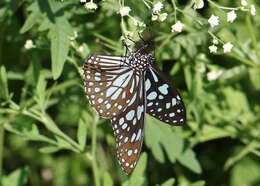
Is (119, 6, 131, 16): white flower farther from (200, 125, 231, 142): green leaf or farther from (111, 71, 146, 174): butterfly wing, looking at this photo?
(200, 125, 231, 142): green leaf

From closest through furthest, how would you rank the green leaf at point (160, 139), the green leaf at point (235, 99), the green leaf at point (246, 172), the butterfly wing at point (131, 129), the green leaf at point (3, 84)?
the butterfly wing at point (131, 129) < the green leaf at point (3, 84) < the green leaf at point (160, 139) < the green leaf at point (235, 99) < the green leaf at point (246, 172)

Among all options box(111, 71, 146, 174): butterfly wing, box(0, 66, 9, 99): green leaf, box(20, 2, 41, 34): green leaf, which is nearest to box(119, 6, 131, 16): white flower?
box(111, 71, 146, 174): butterfly wing

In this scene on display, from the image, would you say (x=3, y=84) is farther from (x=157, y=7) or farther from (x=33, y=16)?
(x=157, y=7)

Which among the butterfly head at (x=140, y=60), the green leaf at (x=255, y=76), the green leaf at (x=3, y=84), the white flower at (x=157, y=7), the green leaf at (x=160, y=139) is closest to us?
the white flower at (x=157, y=7)

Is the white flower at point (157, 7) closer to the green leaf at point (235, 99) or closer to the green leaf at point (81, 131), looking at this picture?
the green leaf at point (81, 131)

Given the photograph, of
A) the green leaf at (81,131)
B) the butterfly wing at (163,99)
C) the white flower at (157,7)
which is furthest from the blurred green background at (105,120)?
the butterfly wing at (163,99)

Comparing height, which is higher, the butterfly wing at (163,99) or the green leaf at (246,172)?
the butterfly wing at (163,99)

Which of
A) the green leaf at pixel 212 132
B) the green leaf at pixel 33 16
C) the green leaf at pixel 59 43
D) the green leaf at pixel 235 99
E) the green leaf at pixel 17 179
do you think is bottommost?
the green leaf at pixel 17 179

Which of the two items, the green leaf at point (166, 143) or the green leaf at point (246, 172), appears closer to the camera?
the green leaf at point (166, 143)
